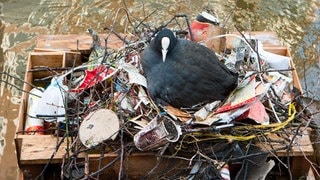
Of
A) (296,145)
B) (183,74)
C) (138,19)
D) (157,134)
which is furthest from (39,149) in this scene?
(138,19)

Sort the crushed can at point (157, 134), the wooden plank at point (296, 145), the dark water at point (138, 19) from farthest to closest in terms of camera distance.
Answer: the dark water at point (138, 19)
the wooden plank at point (296, 145)
the crushed can at point (157, 134)

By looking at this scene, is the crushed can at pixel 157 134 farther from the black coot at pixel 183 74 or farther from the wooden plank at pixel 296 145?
the wooden plank at pixel 296 145

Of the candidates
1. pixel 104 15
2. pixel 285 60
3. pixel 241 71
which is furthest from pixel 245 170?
pixel 104 15

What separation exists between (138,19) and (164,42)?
57.5 inches

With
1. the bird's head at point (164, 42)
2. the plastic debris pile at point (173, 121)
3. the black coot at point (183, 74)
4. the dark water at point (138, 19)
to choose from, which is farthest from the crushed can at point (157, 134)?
the dark water at point (138, 19)

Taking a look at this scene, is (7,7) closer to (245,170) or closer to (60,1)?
(60,1)

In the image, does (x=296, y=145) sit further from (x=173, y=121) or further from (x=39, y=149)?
(x=39, y=149)

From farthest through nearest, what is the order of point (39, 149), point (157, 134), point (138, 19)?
point (138, 19) < point (39, 149) < point (157, 134)

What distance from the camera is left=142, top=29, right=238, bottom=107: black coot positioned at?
2.45 meters

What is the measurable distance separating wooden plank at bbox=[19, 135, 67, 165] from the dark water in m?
1.16

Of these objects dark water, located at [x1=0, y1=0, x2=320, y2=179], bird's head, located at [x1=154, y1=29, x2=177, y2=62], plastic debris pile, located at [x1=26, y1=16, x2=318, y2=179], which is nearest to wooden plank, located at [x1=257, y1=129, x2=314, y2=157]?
plastic debris pile, located at [x1=26, y1=16, x2=318, y2=179]

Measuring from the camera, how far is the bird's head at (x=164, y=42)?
2490 millimetres

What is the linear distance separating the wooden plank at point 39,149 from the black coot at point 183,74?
1.38ft

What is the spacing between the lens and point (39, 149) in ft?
8.00
